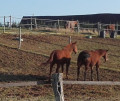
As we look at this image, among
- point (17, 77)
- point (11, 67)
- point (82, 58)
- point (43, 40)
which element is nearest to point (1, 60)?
point (11, 67)

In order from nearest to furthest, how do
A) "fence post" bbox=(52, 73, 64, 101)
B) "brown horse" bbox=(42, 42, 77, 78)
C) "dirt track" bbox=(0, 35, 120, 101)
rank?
"fence post" bbox=(52, 73, 64, 101) → "dirt track" bbox=(0, 35, 120, 101) → "brown horse" bbox=(42, 42, 77, 78)

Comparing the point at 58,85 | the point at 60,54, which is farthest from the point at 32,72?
the point at 58,85

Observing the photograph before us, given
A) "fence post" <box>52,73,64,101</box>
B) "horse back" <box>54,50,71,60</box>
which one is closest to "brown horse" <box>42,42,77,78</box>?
"horse back" <box>54,50,71,60</box>

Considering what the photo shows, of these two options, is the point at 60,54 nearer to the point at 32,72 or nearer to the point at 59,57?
the point at 59,57

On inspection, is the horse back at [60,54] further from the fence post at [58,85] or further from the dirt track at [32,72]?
the fence post at [58,85]

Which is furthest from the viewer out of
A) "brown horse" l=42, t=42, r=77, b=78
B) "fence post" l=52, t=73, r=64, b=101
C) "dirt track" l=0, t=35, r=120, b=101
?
"brown horse" l=42, t=42, r=77, b=78

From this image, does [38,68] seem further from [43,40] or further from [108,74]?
[43,40]

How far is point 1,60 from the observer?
17484 mm

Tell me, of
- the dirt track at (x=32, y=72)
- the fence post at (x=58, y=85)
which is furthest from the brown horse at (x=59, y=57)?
the fence post at (x=58, y=85)

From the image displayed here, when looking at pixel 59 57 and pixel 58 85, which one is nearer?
pixel 58 85

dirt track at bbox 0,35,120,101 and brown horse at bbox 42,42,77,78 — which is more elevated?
brown horse at bbox 42,42,77,78

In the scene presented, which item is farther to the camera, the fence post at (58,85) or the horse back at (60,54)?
the horse back at (60,54)

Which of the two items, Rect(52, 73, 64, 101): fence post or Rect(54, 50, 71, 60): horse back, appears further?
Rect(54, 50, 71, 60): horse back

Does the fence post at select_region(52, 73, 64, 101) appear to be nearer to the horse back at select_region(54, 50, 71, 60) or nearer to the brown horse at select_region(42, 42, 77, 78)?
the brown horse at select_region(42, 42, 77, 78)
